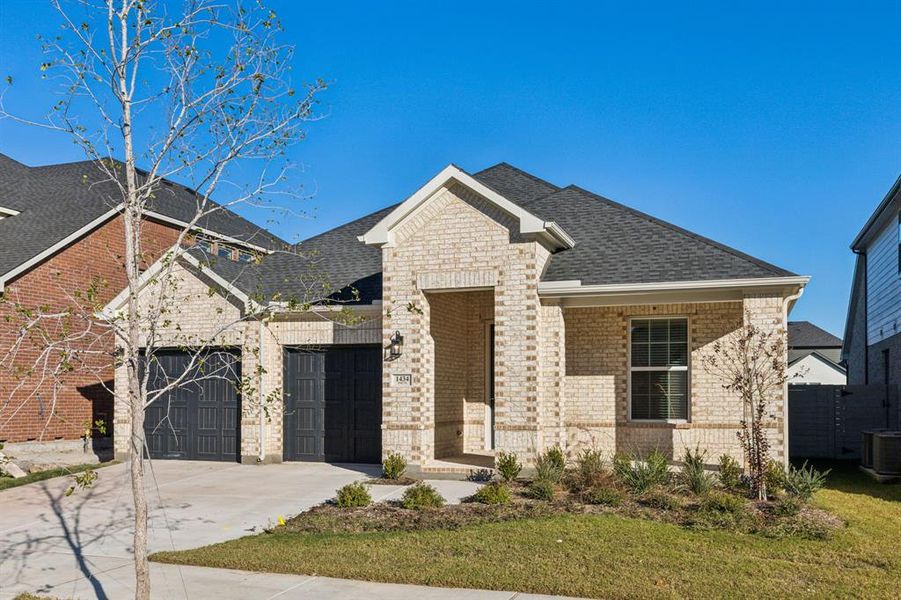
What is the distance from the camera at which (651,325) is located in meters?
15.6

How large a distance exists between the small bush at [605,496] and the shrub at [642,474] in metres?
0.34

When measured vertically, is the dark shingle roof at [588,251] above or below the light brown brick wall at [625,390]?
above

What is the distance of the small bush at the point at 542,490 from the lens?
462 inches

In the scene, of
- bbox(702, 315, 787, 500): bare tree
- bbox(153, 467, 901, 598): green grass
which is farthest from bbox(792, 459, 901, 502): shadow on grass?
bbox(153, 467, 901, 598): green grass

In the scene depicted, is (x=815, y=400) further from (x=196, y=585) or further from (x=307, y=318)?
(x=196, y=585)

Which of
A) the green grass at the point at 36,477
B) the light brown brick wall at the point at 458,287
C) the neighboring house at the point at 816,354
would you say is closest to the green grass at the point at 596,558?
the light brown brick wall at the point at 458,287

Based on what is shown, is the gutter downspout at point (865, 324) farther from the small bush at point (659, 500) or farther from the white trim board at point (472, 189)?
the small bush at point (659, 500)

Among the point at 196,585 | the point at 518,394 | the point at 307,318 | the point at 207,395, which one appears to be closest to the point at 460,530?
the point at 196,585

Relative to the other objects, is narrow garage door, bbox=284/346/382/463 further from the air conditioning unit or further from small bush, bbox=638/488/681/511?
the air conditioning unit

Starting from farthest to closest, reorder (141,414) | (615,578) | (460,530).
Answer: (460,530)
(615,578)
(141,414)

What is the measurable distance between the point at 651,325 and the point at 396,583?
8.97 m

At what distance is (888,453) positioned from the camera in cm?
1452

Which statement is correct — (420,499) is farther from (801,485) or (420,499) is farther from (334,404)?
(334,404)

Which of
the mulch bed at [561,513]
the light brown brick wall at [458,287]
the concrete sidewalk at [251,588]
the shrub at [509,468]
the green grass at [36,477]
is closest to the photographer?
the concrete sidewalk at [251,588]
